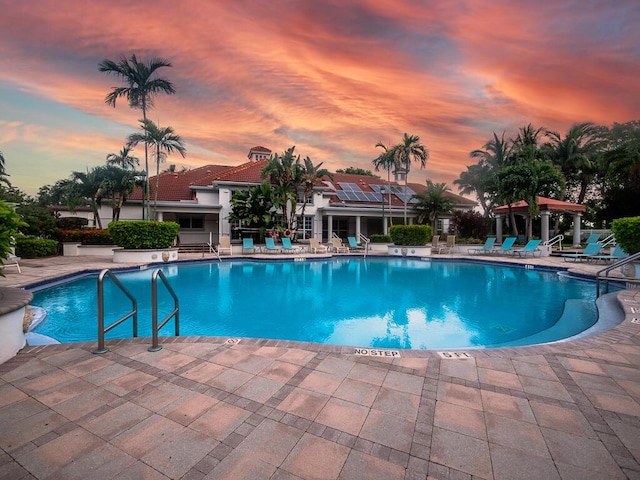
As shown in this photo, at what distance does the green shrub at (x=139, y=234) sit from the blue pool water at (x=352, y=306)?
7.55ft

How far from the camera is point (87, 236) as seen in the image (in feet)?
61.5

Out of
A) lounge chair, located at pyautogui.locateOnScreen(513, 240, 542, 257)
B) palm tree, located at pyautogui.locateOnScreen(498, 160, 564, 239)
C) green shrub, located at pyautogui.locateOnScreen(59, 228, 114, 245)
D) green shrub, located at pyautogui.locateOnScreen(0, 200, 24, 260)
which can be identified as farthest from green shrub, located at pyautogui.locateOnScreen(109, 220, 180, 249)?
palm tree, located at pyautogui.locateOnScreen(498, 160, 564, 239)

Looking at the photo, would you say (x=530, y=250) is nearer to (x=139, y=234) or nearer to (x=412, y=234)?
(x=412, y=234)

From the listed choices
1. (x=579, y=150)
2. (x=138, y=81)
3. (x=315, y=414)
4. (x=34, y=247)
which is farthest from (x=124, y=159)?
(x=579, y=150)

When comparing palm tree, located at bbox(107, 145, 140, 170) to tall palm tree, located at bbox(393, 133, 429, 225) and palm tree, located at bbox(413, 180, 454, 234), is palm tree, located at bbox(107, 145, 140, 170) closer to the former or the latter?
tall palm tree, located at bbox(393, 133, 429, 225)

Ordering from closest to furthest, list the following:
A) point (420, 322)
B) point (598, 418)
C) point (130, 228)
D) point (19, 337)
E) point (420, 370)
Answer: point (598, 418) < point (420, 370) < point (19, 337) < point (420, 322) < point (130, 228)

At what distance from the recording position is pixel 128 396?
9.80 ft

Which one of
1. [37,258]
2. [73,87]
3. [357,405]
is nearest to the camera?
[357,405]

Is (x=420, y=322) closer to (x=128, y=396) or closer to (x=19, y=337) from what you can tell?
(x=128, y=396)

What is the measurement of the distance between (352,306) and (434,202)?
2077 cm

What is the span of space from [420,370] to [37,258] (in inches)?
822

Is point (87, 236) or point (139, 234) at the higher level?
point (139, 234)

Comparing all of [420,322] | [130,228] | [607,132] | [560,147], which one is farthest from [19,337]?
[607,132]

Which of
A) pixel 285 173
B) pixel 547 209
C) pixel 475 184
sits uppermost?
pixel 475 184
